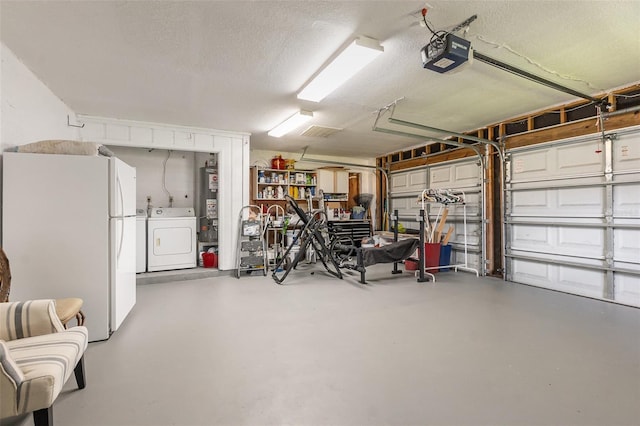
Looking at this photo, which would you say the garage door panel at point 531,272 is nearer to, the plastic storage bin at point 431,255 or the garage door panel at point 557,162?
the plastic storage bin at point 431,255

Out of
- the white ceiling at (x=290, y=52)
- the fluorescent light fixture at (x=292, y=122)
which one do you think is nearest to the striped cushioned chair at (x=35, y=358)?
the white ceiling at (x=290, y=52)

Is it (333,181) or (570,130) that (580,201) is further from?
(333,181)

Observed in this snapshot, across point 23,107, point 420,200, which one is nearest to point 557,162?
point 420,200

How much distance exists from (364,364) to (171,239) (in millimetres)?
4324

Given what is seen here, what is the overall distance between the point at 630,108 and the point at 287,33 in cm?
417

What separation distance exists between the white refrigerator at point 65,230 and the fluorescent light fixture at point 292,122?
2.54 meters

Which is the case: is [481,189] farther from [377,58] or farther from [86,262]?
[86,262]

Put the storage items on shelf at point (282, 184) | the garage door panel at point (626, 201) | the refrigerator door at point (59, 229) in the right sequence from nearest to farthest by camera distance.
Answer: the refrigerator door at point (59, 229) < the garage door panel at point (626, 201) < the storage items on shelf at point (282, 184)

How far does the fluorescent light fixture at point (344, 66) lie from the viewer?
8.20ft

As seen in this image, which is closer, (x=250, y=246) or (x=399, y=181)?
(x=250, y=246)

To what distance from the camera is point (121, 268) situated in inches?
113

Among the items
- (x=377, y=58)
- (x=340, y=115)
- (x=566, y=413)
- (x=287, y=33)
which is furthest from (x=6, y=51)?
(x=566, y=413)

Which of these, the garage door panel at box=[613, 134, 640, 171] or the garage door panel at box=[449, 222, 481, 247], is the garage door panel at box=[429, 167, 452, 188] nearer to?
the garage door panel at box=[449, 222, 481, 247]

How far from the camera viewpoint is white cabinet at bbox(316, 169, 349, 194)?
24.5 feet
